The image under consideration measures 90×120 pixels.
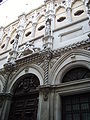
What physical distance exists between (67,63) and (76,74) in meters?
0.66

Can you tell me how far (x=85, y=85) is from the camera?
6355 millimetres

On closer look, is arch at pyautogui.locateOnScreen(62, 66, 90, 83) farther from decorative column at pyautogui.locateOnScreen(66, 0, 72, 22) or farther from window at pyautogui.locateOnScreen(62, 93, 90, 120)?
decorative column at pyautogui.locateOnScreen(66, 0, 72, 22)

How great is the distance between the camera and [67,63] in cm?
750

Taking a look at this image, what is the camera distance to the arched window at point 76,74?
7045 millimetres

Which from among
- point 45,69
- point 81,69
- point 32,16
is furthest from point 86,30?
point 32,16

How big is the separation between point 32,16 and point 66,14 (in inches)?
133

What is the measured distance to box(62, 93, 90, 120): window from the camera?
6230mm

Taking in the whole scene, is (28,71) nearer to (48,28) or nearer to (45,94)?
(45,94)

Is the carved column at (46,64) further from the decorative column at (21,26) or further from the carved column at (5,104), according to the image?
the decorative column at (21,26)

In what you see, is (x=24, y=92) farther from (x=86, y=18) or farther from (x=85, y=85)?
(x=86, y=18)

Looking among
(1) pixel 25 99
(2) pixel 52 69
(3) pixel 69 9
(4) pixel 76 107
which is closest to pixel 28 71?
(1) pixel 25 99

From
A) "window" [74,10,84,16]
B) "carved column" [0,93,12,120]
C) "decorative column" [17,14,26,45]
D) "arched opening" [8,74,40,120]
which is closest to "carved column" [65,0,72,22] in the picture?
"window" [74,10,84,16]

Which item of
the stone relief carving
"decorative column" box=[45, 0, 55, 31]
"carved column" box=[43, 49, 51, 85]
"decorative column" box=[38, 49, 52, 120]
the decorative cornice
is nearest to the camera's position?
"decorative column" box=[38, 49, 52, 120]

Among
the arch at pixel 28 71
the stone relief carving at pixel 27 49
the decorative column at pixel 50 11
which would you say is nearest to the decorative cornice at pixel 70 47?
the arch at pixel 28 71
